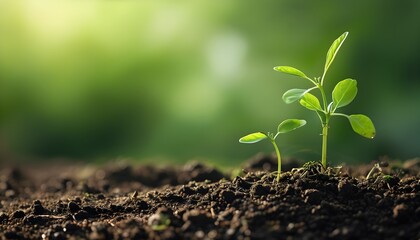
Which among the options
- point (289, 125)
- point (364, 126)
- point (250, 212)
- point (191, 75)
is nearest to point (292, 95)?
point (289, 125)

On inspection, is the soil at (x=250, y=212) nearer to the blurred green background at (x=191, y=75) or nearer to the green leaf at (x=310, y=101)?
the green leaf at (x=310, y=101)

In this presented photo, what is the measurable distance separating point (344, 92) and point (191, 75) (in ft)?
9.92

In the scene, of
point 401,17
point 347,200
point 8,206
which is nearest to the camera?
point 347,200

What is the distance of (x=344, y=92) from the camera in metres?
1.54

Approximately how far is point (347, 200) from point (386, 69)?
2.66m

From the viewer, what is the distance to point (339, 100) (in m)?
1.54

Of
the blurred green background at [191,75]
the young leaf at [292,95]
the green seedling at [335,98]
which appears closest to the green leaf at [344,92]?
the green seedling at [335,98]

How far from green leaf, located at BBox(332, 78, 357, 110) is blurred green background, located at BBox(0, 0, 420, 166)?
→ 2082mm

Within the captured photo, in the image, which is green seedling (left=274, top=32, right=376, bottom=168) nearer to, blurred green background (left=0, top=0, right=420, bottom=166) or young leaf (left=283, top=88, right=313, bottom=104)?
young leaf (left=283, top=88, right=313, bottom=104)

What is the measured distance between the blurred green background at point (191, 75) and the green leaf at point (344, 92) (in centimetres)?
208

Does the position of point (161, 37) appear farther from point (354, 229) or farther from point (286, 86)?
point (354, 229)

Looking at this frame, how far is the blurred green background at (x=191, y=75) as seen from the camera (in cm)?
389

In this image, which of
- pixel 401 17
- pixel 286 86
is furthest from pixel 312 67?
pixel 401 17

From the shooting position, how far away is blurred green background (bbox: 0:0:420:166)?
3889mm
